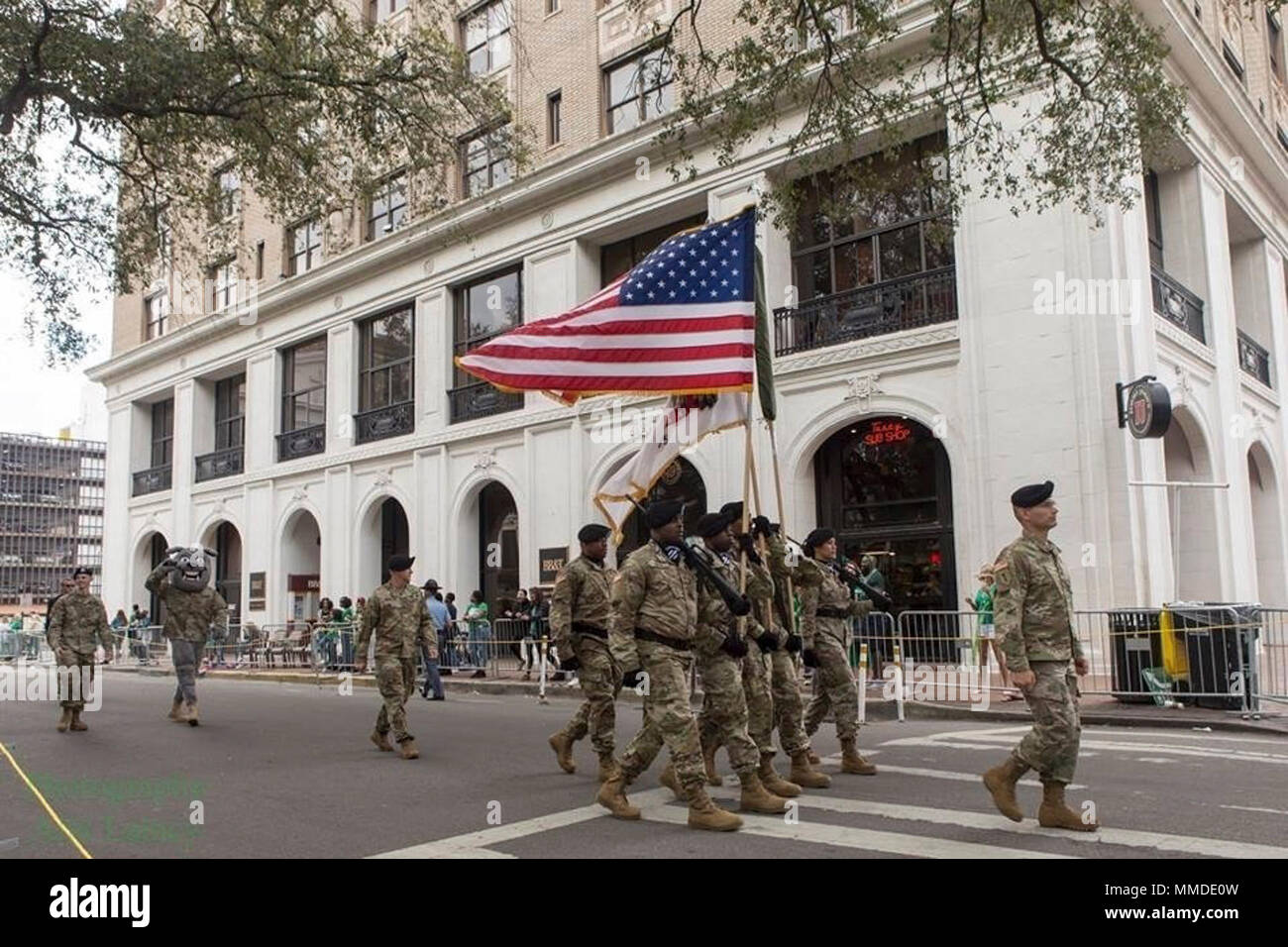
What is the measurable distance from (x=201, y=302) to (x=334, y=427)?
31.2 feet

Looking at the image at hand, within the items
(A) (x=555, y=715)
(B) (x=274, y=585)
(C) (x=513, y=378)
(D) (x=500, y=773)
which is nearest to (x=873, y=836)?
(D) (x=500, y=773)

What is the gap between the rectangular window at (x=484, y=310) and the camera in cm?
2433

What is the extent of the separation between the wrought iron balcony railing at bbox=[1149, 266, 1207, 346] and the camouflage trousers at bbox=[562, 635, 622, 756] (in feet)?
41.3

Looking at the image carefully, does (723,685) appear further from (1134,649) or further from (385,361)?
(385,361)

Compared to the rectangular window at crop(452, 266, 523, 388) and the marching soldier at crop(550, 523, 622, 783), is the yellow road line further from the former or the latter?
the rectangular window at crop(452, 266, 523, 388)

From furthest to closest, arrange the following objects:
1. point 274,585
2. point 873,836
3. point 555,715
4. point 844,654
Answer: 1. point 274,585
2. point 555,715
3. point 844,654
4. point 873,836

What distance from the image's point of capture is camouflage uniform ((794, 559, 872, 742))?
8.10 meters

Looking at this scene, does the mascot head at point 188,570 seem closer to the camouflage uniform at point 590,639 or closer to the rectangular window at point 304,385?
the camouflage uniform at point 590,639

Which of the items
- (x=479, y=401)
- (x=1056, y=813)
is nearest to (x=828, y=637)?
(x=1056, y=813)

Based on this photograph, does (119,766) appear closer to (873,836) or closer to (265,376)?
(873,836)

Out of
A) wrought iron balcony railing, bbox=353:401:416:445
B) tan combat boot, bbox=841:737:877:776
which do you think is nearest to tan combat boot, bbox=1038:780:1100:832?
tan combat boot, bbox=841:737:877:776

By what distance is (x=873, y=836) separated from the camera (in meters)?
5.86

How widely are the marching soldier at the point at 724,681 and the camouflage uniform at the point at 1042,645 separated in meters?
1.54

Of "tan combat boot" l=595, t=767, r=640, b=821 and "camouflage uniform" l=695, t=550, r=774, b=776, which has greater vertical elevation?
"camouflage uniform" l=695, t=550, r=774, b=776
